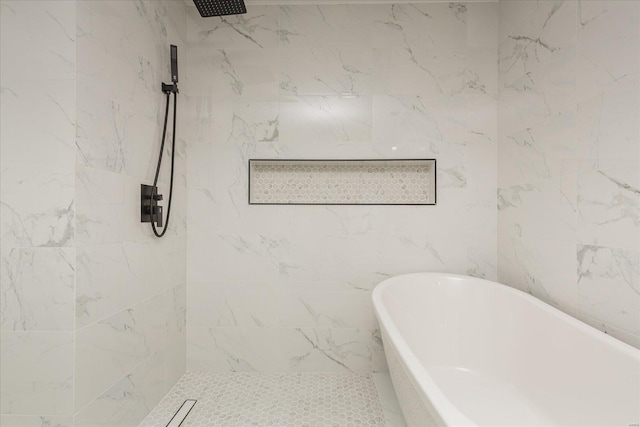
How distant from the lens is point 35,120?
42.9 inches

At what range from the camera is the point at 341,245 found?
202cm

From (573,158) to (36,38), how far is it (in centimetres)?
222

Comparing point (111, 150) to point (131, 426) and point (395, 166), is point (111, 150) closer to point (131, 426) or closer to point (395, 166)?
point (131, 426)

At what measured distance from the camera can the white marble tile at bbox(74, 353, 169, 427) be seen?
1.22 metres

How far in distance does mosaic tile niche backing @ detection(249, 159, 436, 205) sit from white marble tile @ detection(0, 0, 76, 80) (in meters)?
1.08

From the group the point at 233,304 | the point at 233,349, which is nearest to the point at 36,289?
the point at 233,304

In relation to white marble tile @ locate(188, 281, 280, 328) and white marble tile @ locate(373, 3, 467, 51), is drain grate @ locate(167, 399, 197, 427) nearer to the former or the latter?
white marble tile @ locate(188, 281, 280, 328)

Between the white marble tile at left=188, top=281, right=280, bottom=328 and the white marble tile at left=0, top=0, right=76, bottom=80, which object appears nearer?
the white marble tile at left=0, top=0, right=76, bottom=80

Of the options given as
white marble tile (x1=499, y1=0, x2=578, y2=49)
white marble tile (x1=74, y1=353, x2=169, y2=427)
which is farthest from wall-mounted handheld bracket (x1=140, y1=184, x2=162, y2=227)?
white marble tile (x1=499, y1=0, x2=578, y2=49)

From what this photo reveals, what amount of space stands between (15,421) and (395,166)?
211cm

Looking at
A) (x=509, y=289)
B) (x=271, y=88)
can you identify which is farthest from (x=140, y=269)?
(x=509, y=289)

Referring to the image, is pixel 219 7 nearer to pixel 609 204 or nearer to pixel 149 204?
pixel 149 204

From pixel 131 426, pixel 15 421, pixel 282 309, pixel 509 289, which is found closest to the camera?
pixel 15 421

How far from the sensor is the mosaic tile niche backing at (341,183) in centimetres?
204
